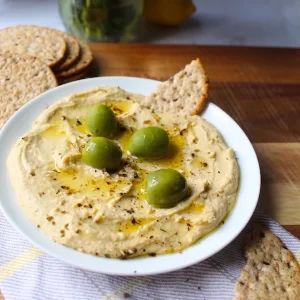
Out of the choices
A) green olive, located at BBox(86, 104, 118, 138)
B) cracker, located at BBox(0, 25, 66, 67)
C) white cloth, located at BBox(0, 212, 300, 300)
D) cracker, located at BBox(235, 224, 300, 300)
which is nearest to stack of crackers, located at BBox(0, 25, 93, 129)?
cracker, located at BBox(0, 25, 66, 67)

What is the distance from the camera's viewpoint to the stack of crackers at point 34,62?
304 centimetres

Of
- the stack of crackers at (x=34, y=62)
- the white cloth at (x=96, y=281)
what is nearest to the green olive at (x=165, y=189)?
the white cloth at (x=96, y=281)

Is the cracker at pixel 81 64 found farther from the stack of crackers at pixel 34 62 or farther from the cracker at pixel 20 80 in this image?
the cracker at pixel 20 80

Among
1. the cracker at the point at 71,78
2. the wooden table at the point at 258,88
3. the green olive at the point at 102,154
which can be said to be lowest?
the wooden table at the point at 258,88

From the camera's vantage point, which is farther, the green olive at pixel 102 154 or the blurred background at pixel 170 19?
the blurred background at pixel 170 19

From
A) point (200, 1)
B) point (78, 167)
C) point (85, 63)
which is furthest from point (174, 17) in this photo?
point (78, 167)

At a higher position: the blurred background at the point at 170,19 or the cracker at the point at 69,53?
the cracker at the point at 69,53

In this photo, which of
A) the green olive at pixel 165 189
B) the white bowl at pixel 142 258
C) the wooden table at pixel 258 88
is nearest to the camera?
the white bowl at pixel 142 258

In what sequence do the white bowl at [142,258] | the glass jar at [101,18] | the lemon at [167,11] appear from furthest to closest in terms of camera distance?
the lemon at [167,11]
the glass jar at [101,18]
the white bowl at [142,258]

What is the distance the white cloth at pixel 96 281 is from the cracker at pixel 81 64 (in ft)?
4.53

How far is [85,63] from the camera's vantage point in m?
3.39

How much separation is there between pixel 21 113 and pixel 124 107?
0.58 meters

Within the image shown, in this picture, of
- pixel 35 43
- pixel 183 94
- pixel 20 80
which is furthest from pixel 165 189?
pixel 35 43

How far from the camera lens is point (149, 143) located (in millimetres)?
2482
